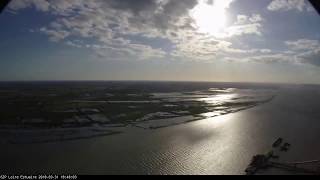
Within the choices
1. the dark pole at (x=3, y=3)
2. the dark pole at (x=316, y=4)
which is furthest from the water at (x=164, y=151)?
the dark pole at (x=3, y=3)

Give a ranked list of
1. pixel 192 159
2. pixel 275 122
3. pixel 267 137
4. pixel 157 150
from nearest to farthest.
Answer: pixel 192 159
pixel 157 150
pixel 267 137
pixel 275 122

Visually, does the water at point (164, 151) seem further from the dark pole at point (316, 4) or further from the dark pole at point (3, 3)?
the dark pole at point (3, 3)

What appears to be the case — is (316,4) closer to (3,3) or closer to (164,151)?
(3,3)

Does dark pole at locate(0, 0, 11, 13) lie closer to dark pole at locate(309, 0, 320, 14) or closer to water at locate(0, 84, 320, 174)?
dark pole at locate(309, 0, 320, 14)

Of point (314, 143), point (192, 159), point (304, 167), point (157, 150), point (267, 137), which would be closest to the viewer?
point (304, 167)

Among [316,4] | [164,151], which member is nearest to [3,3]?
[316,4]

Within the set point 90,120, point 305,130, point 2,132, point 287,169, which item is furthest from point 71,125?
point 305,130

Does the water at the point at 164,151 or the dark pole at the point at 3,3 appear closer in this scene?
the dark pole at the point at 3,3

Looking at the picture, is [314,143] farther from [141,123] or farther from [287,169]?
[141,123]

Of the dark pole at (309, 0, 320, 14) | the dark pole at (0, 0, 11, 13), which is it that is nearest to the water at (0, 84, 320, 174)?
the dark pole at (309, 0, 320, 14)
